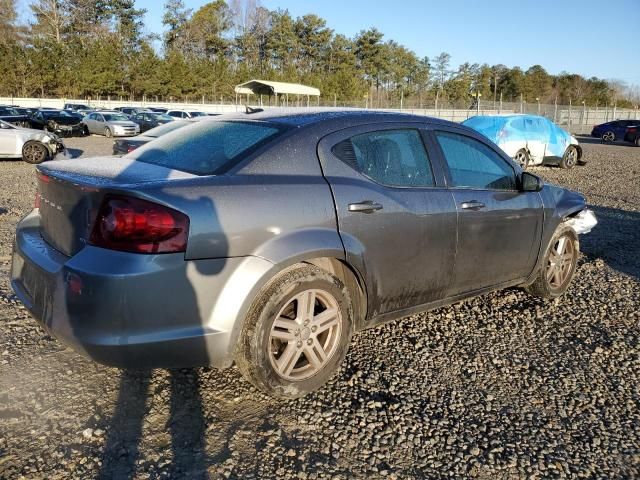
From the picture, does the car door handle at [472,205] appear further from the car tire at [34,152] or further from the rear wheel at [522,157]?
the car tire at [34,152]

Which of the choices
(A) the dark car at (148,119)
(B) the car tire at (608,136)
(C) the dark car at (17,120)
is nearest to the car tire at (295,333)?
(C) the dark car at (17,120)

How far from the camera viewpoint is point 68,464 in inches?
A: 94.4

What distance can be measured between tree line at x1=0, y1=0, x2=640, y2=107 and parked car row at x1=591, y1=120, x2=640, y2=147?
72.0 feet

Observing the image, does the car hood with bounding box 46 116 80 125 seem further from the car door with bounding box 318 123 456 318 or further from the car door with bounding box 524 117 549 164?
the car door with bounding box 318 123 456 318

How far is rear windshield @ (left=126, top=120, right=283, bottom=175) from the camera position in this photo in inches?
116

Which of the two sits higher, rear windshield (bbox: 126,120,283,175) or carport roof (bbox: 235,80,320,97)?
carport roof (bbox: 235,80,320,97)

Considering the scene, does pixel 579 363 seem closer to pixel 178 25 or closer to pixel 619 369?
pixel 619 369

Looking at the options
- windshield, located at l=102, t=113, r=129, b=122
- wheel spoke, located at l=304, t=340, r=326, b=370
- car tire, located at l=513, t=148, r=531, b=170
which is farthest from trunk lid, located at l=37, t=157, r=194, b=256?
windshield, located at l=102, t=113, r=129, b=122

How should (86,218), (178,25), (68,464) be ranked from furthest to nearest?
(178,25) < (86,218) < (68,464)

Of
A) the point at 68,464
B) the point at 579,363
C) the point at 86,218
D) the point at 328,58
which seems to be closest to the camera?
the point at 68,464

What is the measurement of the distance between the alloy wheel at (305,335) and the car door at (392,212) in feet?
0.96

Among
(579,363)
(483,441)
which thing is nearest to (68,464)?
(483,441)

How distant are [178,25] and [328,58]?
21.9 m

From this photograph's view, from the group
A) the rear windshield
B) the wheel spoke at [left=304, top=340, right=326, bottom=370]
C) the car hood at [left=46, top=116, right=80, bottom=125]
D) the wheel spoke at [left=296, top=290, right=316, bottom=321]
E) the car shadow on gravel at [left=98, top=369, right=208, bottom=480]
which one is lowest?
the car shadow on gravel at [left=98, top=369, right=208, bottom=480]
